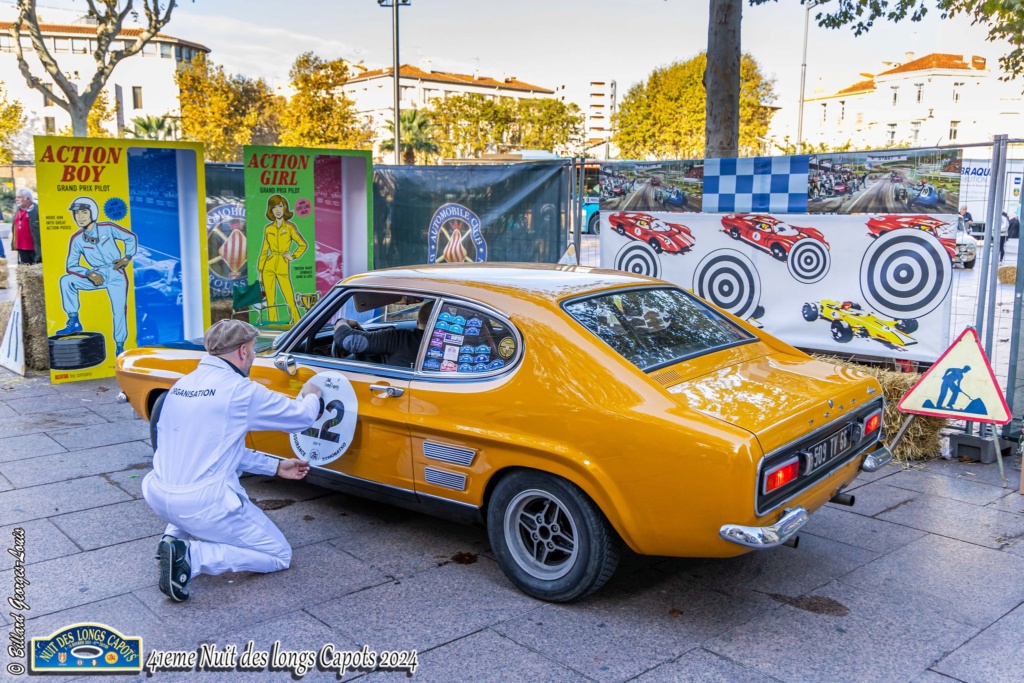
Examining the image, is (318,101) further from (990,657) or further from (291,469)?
(990,657)

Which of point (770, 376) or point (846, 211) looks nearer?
point (770, 376)

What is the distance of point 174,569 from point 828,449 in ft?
10.1

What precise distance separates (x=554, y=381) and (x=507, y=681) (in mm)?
1290

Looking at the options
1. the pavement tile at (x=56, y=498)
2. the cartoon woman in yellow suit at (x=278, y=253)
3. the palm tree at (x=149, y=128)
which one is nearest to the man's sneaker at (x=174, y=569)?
the pavement tile at (x=56, y=498)

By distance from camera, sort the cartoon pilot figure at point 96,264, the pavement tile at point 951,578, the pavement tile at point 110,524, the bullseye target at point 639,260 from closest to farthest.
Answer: the pavement tile at point 951,578 → the pavement tile at point 110,524 → the bullseye target at point 639,260 → the cartoon pilot figure at point 96,264

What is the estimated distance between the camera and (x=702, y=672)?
10.9 feet

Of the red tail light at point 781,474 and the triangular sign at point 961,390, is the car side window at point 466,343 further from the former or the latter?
the triangular sign at point 961,390

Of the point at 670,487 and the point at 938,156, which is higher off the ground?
the point at 938,156

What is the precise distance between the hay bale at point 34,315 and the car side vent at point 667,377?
7.59 m

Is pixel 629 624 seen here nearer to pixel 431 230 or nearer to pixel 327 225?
pixel 431 230

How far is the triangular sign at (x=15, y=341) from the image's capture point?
8938 mm

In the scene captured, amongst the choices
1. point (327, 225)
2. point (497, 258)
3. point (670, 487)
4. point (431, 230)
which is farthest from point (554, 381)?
point (327, 225)

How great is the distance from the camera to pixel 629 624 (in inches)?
147

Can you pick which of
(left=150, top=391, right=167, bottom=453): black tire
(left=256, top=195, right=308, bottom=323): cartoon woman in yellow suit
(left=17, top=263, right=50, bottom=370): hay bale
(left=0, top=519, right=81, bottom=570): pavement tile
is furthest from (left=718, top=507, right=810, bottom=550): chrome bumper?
(left=17, top=263, right=50, bottom=370): hay bale
